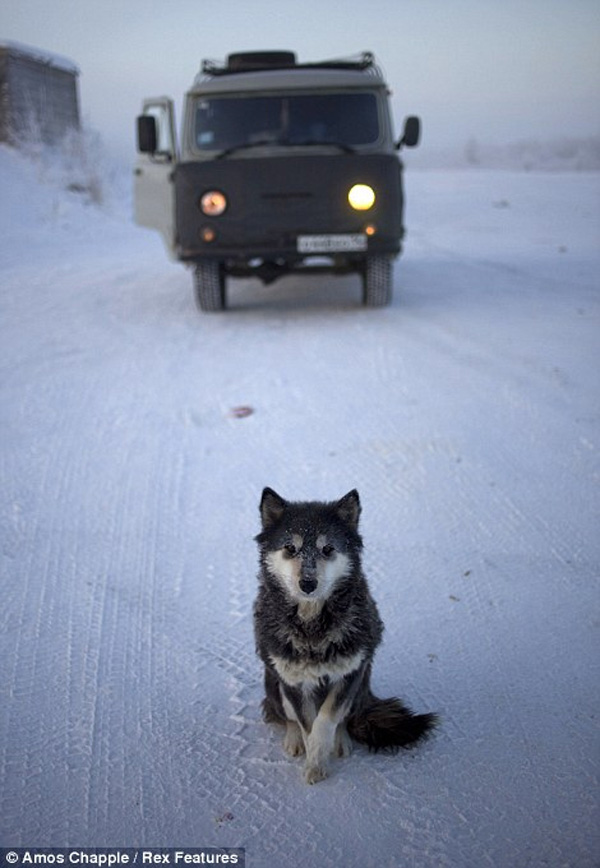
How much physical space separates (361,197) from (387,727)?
6.60 metres

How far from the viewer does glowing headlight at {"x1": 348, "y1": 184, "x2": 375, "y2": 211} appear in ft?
26.9

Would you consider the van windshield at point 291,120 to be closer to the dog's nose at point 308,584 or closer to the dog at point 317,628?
the dog at point 317,628

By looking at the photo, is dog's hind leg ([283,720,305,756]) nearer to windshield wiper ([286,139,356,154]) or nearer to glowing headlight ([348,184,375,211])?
glowing headlight ([348,184,375,211])

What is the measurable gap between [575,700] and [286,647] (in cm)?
129

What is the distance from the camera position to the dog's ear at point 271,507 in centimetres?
266

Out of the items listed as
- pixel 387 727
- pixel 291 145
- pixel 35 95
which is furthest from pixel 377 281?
pixel 35 95

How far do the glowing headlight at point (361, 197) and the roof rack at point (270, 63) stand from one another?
6.04 feet

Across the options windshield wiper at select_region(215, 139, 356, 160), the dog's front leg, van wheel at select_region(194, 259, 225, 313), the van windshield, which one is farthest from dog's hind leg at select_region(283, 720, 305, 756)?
the van windshield

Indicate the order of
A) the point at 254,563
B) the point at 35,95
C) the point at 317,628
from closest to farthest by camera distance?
the point at 317,628, the point at 254,563, the point at 35,95

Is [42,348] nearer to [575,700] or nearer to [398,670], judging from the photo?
[398,670]

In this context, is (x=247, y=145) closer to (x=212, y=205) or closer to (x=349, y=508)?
(x=212, y=205)

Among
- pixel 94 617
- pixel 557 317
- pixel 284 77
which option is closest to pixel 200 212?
pixel 284 77

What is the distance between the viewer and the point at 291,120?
8.60 meters

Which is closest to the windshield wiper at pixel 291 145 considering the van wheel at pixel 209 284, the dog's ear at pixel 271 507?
the van wheel at pixel 209 284
